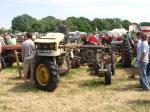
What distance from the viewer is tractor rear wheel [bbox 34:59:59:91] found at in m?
Result: 11.9

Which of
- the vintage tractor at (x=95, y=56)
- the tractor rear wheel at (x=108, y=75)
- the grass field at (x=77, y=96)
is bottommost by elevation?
the grass field at (x=77, y=96)

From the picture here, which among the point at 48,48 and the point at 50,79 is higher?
the point at 48,48

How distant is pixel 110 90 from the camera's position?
39.4 feet

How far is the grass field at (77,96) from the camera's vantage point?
384 inches

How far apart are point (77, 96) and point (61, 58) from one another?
2.58 m

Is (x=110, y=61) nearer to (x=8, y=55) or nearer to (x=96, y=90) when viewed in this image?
(x=96, y=90)

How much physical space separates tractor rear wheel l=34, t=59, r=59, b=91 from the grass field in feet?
0.73

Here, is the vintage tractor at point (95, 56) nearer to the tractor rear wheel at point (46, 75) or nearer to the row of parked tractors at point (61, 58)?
the row of parked tractors at point (61, 58)

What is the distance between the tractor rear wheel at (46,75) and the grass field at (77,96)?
0.22m

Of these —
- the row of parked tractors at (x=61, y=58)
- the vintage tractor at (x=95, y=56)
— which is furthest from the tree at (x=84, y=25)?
the vintage tractor at (x=95, y=56)

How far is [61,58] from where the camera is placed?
1350cm

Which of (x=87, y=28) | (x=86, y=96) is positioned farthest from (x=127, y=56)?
(x=87, y=28)

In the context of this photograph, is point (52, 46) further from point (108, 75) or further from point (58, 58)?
point (108, 75)

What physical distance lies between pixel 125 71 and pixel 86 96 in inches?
224
